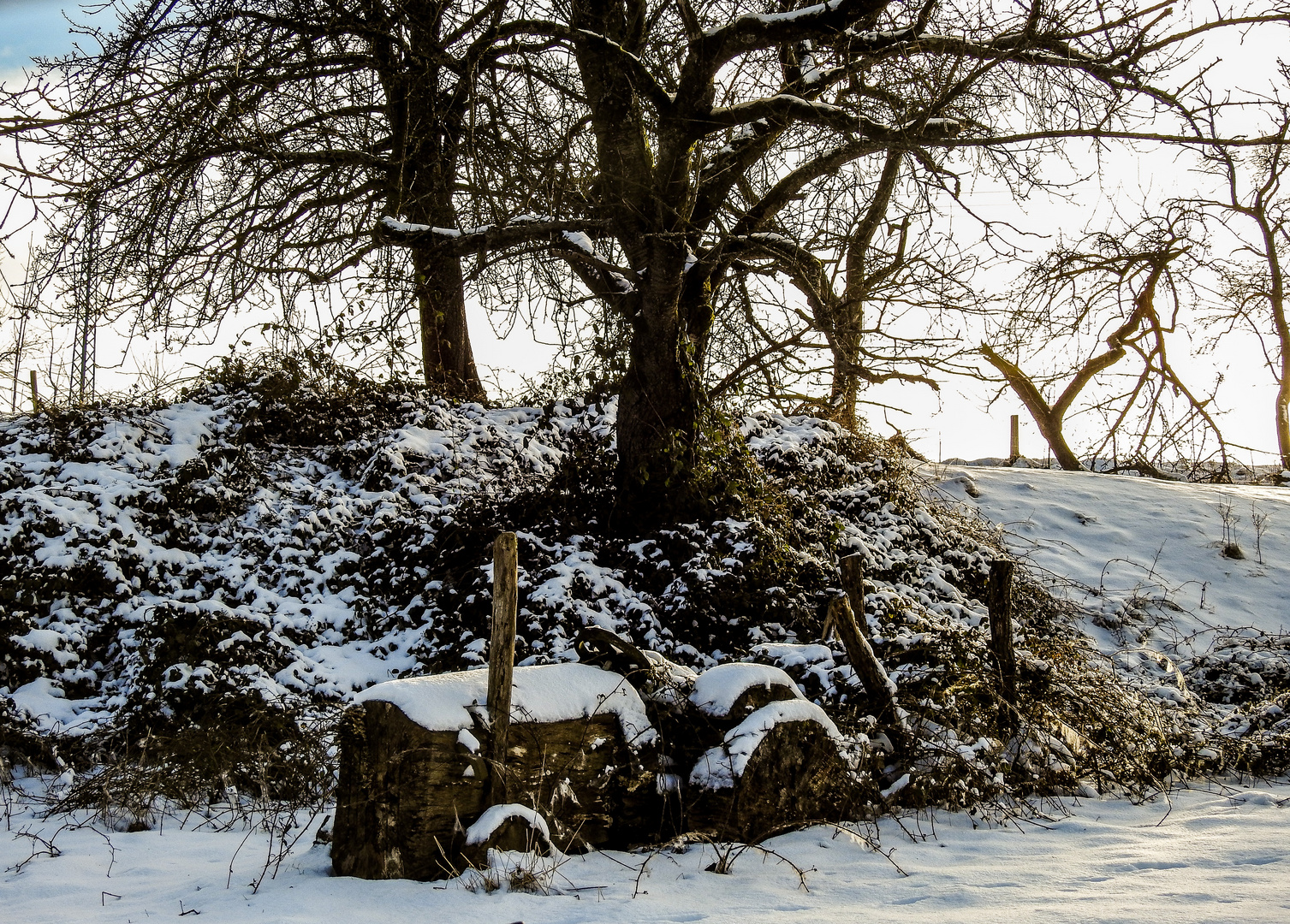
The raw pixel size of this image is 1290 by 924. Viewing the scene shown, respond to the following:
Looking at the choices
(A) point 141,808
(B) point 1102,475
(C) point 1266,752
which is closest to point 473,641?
(A) point 141,808

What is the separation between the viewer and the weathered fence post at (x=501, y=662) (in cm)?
447

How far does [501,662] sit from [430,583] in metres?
4.36

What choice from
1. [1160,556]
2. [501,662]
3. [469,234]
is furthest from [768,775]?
[1160,556]

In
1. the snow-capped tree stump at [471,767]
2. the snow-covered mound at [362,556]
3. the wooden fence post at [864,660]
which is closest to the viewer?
the snow-capped tree stump at [471,767]

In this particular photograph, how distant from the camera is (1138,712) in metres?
7.09

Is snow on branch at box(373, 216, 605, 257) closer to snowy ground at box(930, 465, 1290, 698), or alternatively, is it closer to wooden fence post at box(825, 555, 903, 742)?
wooden fence post at box(825, 555, 903, 742)

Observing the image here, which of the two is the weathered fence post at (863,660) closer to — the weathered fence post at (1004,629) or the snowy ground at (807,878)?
the snowy ground at (807,878)

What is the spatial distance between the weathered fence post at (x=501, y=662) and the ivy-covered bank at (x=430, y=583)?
2070mm

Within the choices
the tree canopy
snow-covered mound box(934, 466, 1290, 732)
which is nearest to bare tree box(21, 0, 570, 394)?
the tree canopy

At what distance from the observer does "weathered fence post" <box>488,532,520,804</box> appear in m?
4.47

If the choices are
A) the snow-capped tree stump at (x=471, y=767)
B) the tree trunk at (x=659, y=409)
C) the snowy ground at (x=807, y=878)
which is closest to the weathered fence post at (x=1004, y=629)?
the snowy ground at (x=807, y=878)

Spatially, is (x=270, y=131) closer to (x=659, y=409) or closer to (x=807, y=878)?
(x=659, y=409)

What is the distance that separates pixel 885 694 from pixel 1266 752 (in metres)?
3.36

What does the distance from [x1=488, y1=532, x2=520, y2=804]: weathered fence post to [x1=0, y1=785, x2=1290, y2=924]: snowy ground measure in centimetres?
54
